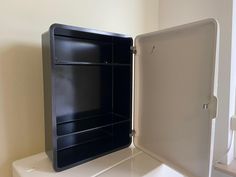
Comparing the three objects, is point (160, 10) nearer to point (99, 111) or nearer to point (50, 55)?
point (99, 111)

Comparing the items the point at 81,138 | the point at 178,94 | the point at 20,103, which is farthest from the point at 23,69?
the point at 178,94

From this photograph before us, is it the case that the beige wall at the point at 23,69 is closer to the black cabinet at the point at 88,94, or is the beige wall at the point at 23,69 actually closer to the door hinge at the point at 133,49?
the black cabinet at the point at 88,94

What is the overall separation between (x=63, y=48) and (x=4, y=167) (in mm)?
711

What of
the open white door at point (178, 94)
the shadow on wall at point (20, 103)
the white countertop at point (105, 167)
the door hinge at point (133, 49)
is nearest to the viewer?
the open white door at point (178, 94)

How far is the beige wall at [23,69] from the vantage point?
100 centimetres

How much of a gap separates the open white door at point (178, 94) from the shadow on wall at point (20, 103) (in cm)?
58

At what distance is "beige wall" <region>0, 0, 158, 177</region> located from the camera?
39.4 inches

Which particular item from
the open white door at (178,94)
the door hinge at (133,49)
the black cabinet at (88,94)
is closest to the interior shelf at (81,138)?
the black cabinet at (88,94)

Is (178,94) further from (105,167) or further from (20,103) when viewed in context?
(20,103)

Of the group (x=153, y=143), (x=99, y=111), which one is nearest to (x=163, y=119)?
(x=153, y=143)

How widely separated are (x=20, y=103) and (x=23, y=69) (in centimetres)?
19

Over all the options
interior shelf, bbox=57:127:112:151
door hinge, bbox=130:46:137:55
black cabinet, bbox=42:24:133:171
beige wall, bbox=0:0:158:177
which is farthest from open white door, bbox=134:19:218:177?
beige wall, bbox=0:0:158:177

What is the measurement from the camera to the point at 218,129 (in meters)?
1.39

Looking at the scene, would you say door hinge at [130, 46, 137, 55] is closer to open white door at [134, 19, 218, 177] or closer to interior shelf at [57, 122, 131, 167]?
open white door at [134, 19, 218, 177]
